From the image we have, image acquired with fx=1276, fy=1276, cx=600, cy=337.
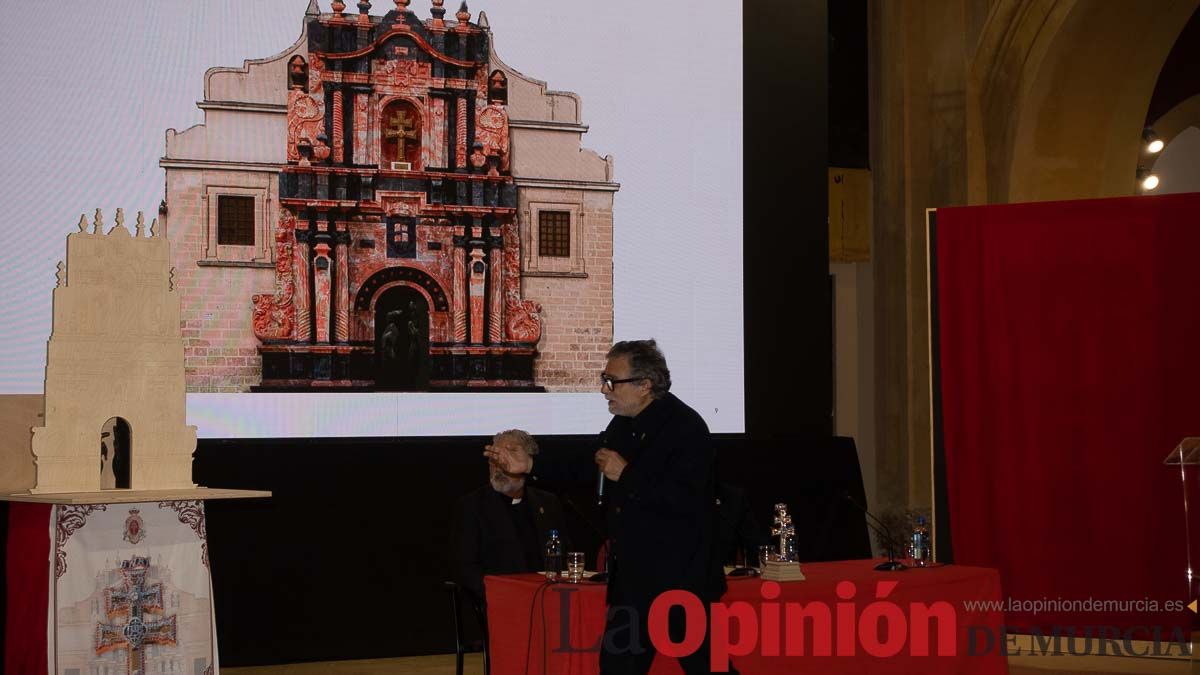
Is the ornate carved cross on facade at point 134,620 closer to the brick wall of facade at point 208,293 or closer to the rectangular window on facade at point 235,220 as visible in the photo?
the brick wall of facade at point 208,293

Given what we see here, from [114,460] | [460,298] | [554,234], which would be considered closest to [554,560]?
[114,460]

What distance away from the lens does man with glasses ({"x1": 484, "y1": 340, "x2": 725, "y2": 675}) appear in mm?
3785

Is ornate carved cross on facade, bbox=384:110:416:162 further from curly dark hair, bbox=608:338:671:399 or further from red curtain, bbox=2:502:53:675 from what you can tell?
curly dark hair, bbox=608:338:671:399

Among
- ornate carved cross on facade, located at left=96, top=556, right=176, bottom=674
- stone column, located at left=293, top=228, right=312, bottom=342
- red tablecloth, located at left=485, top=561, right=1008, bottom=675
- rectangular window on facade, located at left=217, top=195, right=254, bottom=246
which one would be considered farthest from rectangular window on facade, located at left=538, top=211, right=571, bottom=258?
ornate carved cross on facade, located at left=96, top=556, right=176, bottom=674

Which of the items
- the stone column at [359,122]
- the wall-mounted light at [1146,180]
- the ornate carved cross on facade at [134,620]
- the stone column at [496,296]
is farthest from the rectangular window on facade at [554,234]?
the wall-mounted light at [1146,180]

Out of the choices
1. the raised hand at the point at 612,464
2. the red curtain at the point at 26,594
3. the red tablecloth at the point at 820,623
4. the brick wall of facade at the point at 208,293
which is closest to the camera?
the raised hand at the point at 612,464

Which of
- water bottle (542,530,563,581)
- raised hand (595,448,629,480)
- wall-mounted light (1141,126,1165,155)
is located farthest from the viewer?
wall-mounted light (1141,126,1165,155)

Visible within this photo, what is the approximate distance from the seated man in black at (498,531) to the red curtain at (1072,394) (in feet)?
8.71

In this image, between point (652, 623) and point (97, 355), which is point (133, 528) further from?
point (652, 623)

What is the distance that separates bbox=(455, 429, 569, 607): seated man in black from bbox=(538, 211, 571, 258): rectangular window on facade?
2.19 m

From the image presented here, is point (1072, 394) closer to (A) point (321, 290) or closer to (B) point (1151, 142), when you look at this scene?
(A) point (321, 290)

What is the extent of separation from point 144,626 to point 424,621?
3.10 m

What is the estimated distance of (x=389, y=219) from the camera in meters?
7.17

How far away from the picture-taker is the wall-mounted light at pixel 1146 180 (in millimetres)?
11172
